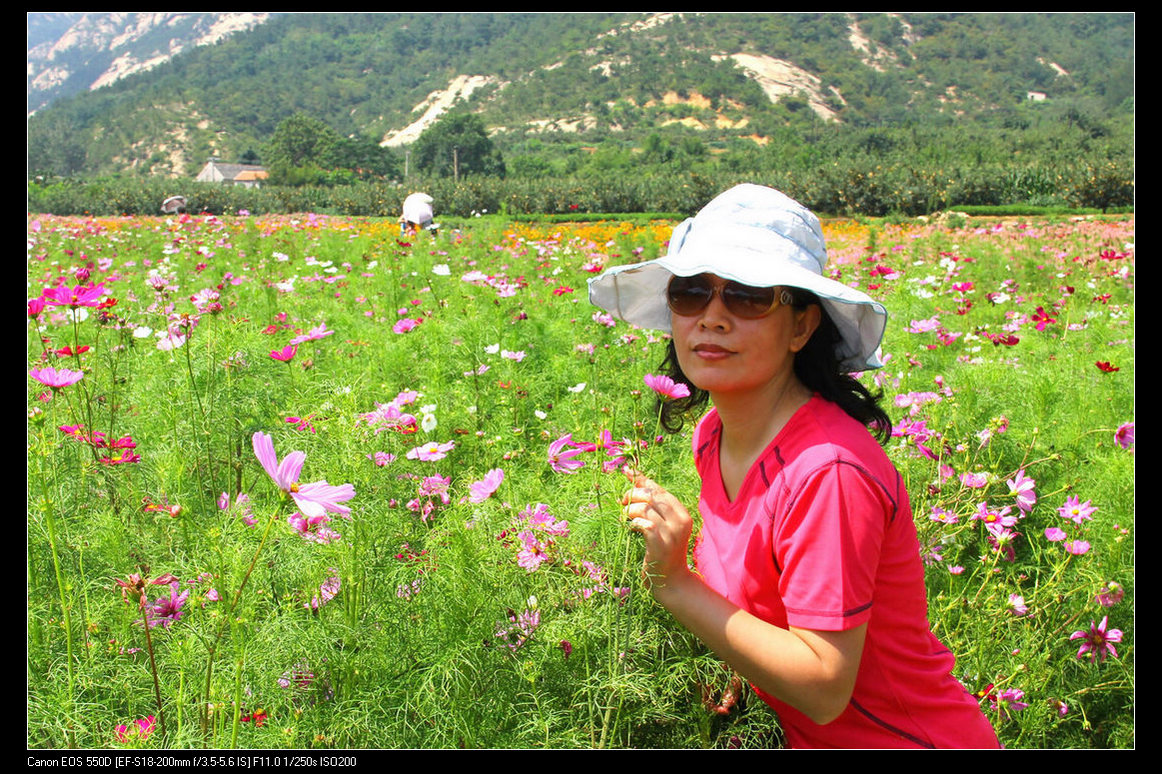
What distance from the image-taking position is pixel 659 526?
1033 mm

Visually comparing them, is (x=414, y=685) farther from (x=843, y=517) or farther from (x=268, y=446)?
(x=843, y=517)

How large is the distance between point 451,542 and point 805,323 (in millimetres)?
722

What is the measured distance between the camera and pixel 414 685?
1.27m

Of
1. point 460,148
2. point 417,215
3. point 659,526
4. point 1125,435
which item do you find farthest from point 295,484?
point 460,148

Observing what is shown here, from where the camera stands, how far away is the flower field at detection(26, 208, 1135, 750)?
→ 1.26 metres

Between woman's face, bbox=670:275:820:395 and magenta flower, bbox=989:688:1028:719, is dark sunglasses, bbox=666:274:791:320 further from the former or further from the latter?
magenta flower, bbox=989:688:1028:719

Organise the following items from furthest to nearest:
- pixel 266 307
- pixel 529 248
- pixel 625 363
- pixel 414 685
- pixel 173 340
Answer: pixel 529 248 → pixel 266 307 → pixel 625 363 → pixel 173 340 → pixel 414 685

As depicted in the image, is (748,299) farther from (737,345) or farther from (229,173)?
(229,173)

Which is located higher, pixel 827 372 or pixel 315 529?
pixel 827 372

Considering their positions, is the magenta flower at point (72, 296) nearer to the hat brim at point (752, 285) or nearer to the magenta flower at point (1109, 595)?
the hat brim at point (752, 285)

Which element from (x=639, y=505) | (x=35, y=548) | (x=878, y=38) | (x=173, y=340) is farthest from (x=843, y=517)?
(x=878, y=38)

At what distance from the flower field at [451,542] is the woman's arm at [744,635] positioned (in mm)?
56

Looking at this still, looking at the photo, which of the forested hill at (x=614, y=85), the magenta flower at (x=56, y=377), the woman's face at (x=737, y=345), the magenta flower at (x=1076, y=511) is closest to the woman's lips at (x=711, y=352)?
the woman's face at (x=737, y=345)

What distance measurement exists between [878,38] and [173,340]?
4478 inches
